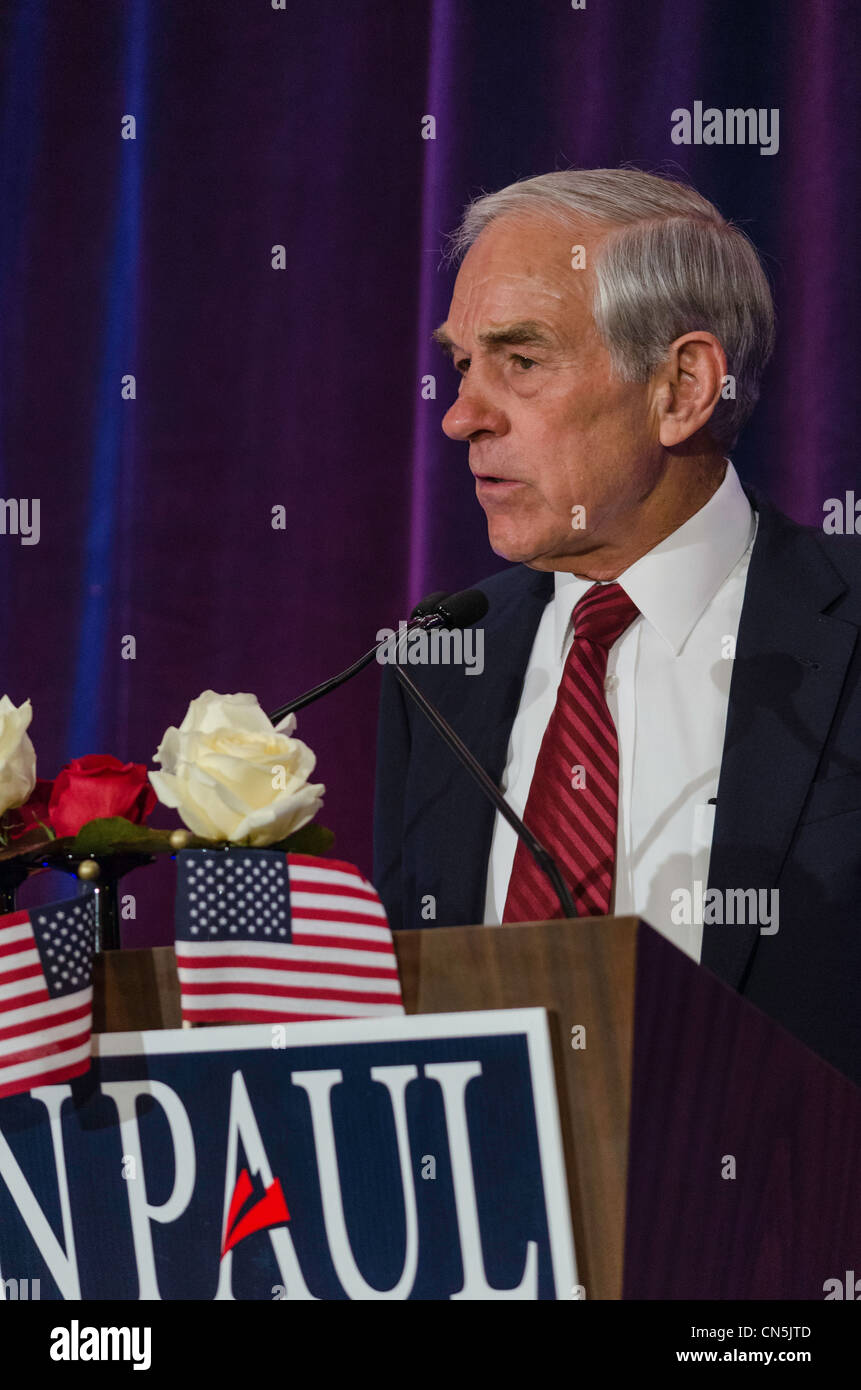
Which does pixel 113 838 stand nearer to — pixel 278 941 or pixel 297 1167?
pixel 278 941

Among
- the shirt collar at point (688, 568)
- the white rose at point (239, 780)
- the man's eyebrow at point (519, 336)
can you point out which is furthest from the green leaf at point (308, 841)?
the man's eyebrow at point (519, 336)

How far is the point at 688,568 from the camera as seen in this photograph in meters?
2.04

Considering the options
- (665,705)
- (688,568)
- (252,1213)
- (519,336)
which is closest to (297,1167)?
(252,1213)

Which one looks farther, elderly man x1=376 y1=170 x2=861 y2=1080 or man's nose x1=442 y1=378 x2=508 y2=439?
man's nose x1=442 y1=378 x2=508 y2=439

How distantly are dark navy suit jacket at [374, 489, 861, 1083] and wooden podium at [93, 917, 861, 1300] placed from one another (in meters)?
0.59

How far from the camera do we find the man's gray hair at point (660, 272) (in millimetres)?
2082

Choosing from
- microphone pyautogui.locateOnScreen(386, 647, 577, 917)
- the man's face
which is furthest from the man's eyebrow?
microphone pyautogui.locateOnScreen(386, 647, 577, 917)

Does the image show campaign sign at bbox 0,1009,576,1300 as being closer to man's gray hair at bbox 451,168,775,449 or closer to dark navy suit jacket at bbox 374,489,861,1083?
dark navy suit jacket at bbox 374,489,861,1083

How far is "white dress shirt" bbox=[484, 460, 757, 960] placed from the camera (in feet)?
6.17

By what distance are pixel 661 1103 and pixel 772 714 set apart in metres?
0.89

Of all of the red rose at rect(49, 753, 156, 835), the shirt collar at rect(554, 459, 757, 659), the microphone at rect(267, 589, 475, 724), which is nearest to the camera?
the red rose at rect(49, 753, 156, 835)

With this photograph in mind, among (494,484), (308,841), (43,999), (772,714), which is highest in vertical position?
(494,484)
